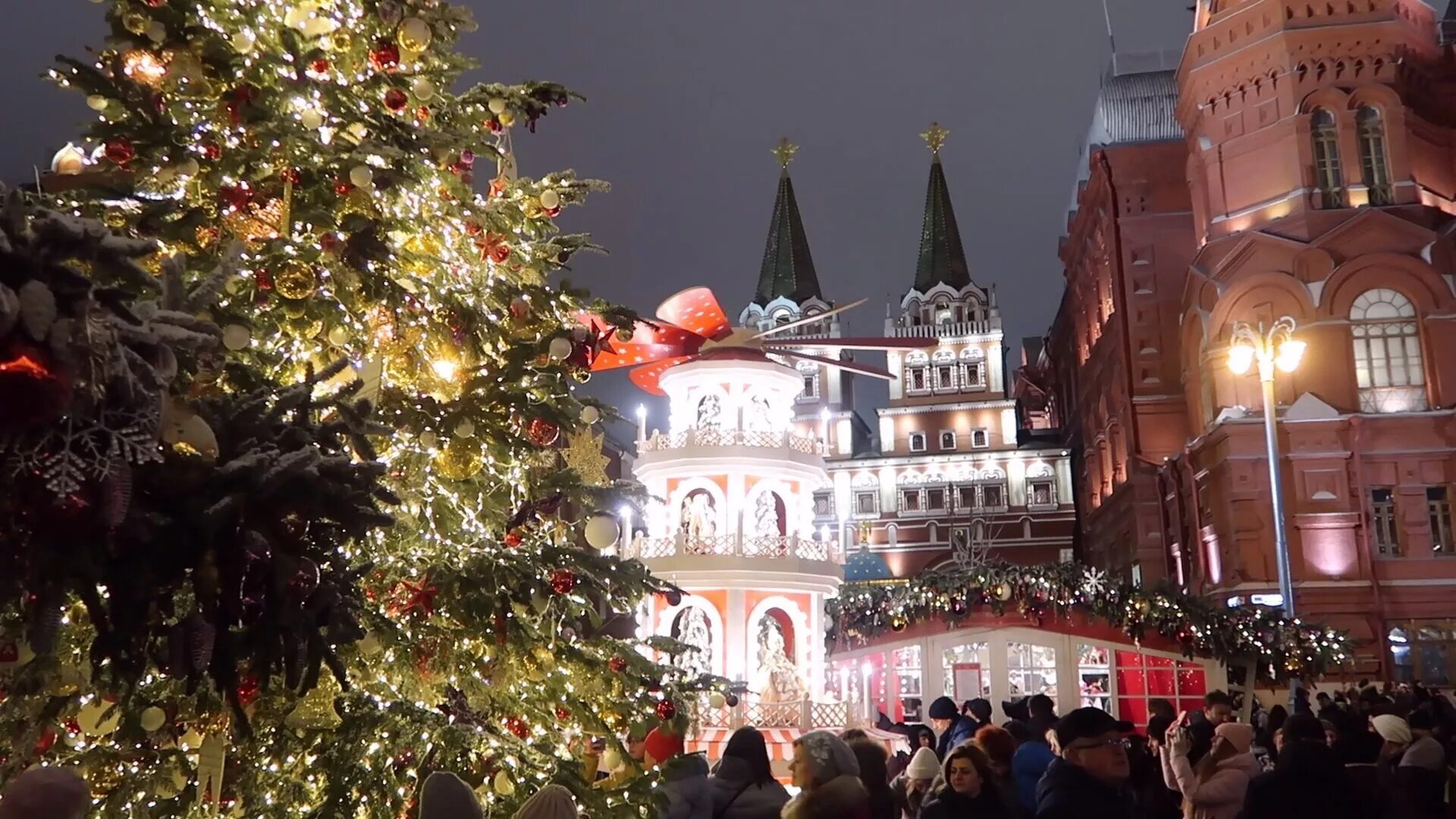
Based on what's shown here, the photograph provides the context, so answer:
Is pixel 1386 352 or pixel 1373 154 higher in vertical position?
pixel 1373 154

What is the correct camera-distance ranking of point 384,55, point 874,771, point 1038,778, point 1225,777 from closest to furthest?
1. point 384,55
2. point 874,771
3. point 1225,777
4. point 1038,778

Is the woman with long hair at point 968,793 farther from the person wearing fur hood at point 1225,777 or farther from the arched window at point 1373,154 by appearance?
the arched window at point 1373,154

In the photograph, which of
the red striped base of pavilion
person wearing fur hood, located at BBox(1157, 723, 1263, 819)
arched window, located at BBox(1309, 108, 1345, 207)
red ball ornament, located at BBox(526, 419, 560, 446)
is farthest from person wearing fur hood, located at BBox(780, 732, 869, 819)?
arched window, located at BBox(1309, 108, 1345, 207)

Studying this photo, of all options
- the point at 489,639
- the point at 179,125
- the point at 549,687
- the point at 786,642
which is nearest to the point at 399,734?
the point at 489,639

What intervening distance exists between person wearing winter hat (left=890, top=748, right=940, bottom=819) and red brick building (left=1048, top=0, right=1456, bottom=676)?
22.9 meters

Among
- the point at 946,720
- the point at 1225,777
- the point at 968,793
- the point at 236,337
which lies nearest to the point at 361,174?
the point at 236,337

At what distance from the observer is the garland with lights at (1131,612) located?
18.9 meters

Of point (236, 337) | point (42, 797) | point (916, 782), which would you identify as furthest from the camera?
point (916, 782)

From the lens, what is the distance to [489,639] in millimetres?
4793

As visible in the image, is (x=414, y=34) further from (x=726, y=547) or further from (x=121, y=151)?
(x=726, y=547)

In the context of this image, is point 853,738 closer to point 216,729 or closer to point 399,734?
point 399,734

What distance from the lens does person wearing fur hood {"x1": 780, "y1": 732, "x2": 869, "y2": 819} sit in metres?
4.23

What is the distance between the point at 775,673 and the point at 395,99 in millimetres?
10688

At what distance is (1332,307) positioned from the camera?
29.1 m
